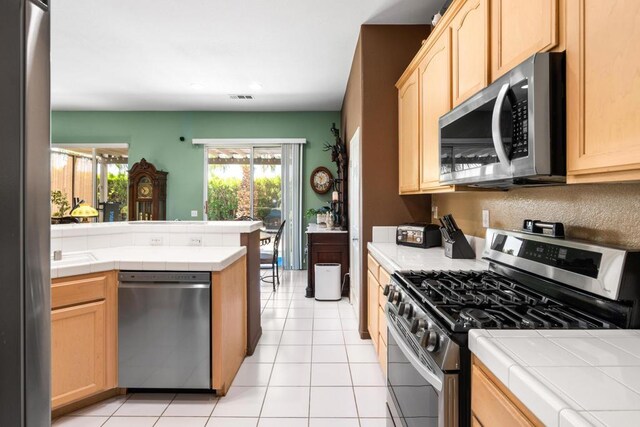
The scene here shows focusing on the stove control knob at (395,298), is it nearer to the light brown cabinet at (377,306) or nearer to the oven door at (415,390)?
the oven door at (415,390)

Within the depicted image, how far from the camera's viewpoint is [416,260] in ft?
7.50

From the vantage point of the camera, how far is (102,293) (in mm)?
2172

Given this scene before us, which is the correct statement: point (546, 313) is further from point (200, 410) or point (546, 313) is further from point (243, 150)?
point (243, 150)

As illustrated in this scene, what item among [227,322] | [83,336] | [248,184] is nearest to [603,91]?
[227,322]

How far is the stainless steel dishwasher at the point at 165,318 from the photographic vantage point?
2213mm

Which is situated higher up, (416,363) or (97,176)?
(97,176)

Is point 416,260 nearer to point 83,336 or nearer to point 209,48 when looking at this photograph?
point 83,336

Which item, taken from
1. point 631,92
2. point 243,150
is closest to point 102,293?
point 631,92

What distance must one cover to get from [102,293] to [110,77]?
372cm

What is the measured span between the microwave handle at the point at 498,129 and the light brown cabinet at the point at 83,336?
217cm

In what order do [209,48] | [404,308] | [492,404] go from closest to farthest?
[492,404]
[404,308]
[209,48]

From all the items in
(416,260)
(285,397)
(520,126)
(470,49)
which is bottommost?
(285,397)

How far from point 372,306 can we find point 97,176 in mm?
6007

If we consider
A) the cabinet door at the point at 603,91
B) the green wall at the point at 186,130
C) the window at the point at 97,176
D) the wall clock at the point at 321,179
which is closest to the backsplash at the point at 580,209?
the cabinet door at the point at 603,91
